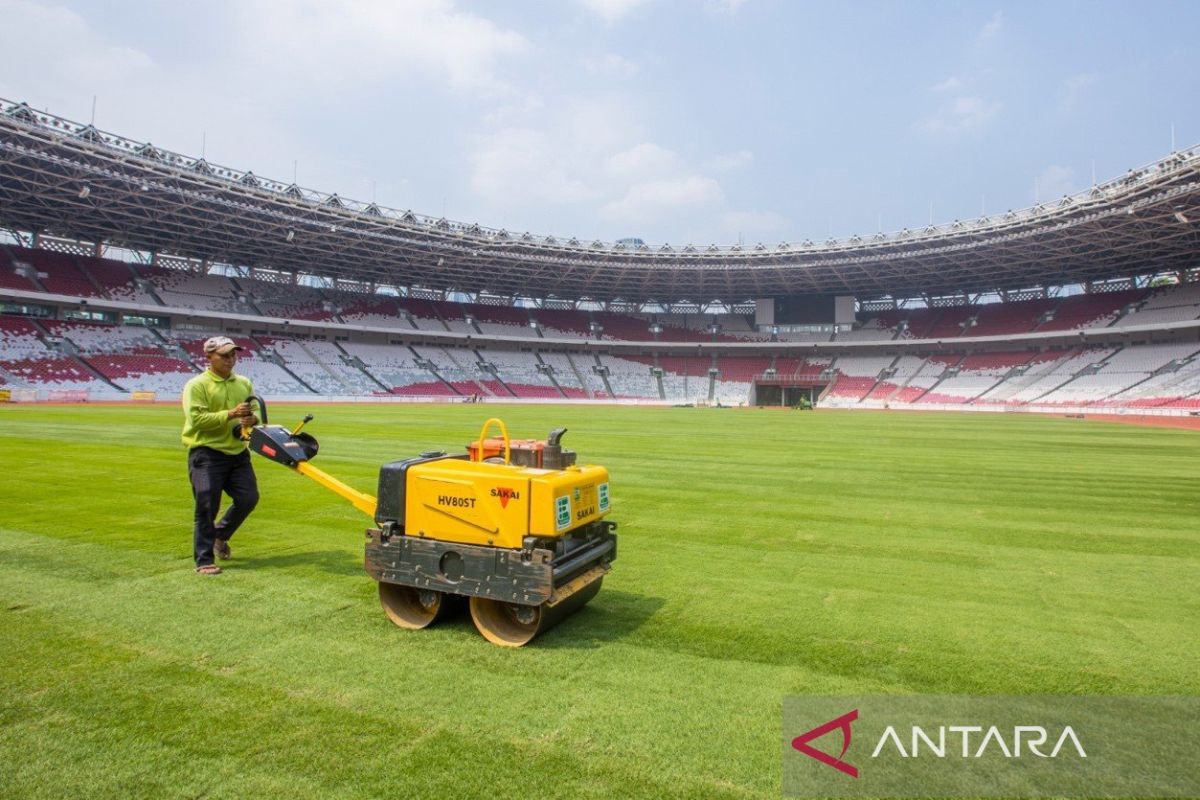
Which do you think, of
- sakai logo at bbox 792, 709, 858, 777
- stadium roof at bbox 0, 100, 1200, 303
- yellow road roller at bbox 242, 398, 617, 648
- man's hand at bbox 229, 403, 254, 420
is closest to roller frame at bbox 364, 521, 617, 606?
yellow road roller at bbox 242, 398, 617, 648

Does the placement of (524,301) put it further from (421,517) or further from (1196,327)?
(421,517)

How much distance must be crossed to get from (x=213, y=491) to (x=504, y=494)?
321 centimetres

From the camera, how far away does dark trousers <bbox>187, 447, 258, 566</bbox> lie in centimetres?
564

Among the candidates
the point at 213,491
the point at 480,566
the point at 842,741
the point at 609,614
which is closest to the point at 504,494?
the point at 480,566

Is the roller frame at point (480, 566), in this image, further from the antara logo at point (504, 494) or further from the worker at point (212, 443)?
the worker at point (212, 443)

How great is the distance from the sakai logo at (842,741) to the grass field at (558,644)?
18 centimetres

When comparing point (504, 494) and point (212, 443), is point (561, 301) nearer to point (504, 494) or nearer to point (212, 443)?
point (212, 443)

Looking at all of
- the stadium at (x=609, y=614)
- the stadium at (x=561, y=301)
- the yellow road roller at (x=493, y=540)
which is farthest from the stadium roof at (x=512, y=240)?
the yellow road roller at (x=493, y=540)

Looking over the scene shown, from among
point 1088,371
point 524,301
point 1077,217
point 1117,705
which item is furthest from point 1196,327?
point 1117,705

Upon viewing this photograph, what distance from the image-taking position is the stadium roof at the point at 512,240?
123ft

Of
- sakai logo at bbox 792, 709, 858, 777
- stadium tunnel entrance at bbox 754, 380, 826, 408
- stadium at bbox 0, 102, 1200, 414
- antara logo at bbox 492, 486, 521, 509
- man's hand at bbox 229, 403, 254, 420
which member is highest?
stadium at bbox 0, 102, 1200, 414

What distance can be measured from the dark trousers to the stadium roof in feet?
126

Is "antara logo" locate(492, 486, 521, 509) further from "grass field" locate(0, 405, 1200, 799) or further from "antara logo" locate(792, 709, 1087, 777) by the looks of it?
"antara logo" locate(792, 709, 1087, 777)

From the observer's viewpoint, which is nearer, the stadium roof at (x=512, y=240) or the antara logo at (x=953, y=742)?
the antara logo at (x=953, y=742)
